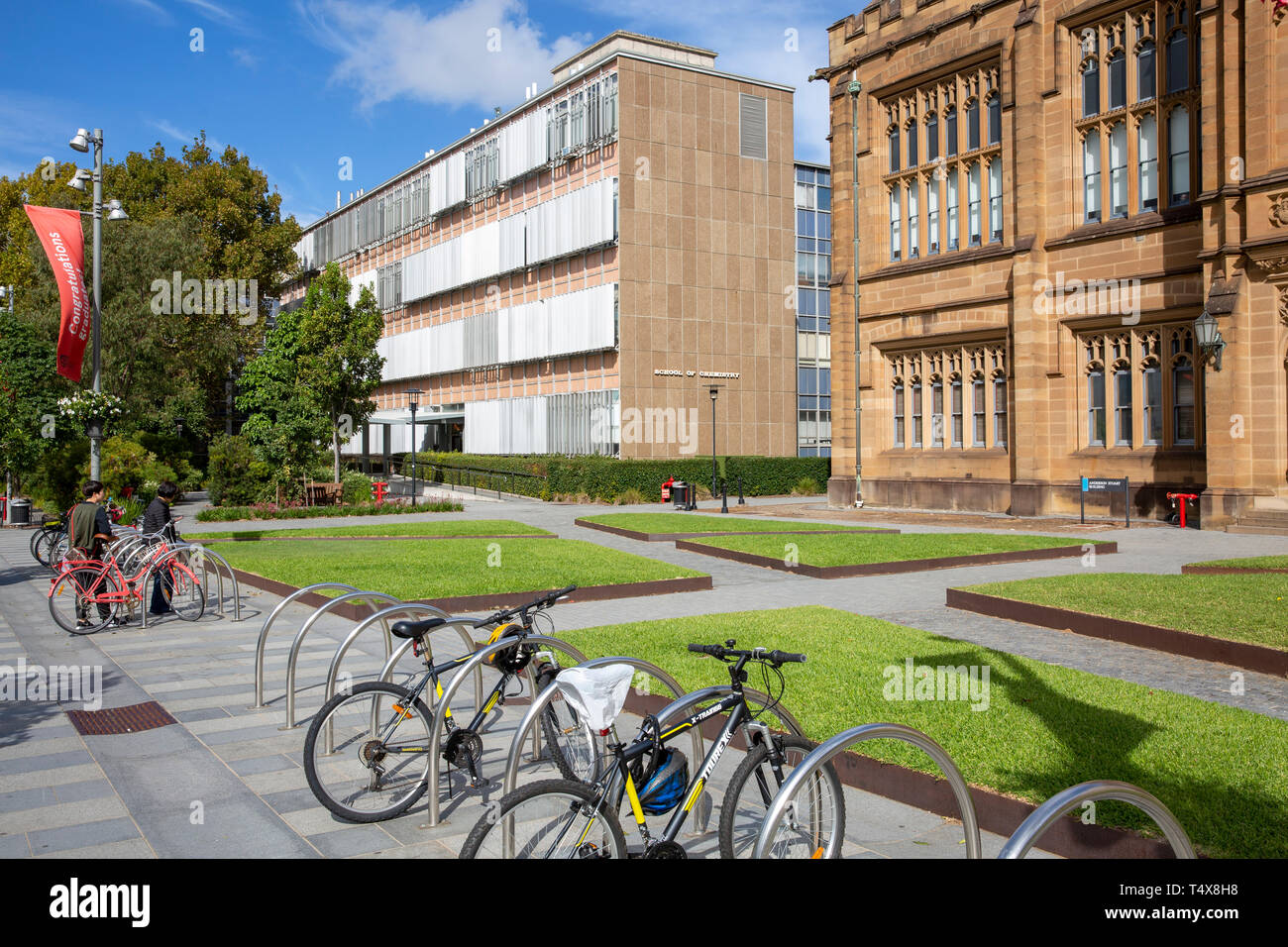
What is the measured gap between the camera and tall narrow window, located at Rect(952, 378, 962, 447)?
31.6m

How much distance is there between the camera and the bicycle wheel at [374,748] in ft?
18.9

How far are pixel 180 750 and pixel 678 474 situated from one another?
34480mm

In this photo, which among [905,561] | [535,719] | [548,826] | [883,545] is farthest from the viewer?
[883,545]

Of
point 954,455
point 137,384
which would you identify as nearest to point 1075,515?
point 954,455

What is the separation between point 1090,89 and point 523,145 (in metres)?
30.7

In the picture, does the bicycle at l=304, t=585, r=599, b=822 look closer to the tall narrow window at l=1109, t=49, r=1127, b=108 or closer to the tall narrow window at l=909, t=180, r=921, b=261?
the tall narrow window at l=1109, t=49, r=1127, b=108

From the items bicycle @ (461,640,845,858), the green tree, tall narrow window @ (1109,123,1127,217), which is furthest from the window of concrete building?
bicycle @ (461,640,845,858)

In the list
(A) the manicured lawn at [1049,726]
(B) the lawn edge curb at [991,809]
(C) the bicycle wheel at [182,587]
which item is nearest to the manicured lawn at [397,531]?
(C) the bicycle wheel at [182,587]

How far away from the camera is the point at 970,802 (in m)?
4.29

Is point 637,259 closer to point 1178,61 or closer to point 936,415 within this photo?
point 936,415

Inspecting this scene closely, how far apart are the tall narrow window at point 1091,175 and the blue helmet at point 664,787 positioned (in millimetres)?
27578

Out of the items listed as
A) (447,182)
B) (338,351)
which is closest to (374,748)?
(338,351)

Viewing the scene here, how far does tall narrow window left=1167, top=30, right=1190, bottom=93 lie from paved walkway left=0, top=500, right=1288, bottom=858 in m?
16.4

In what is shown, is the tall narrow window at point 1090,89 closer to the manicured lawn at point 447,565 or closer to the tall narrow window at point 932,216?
the tall narrow window at point 932,216
